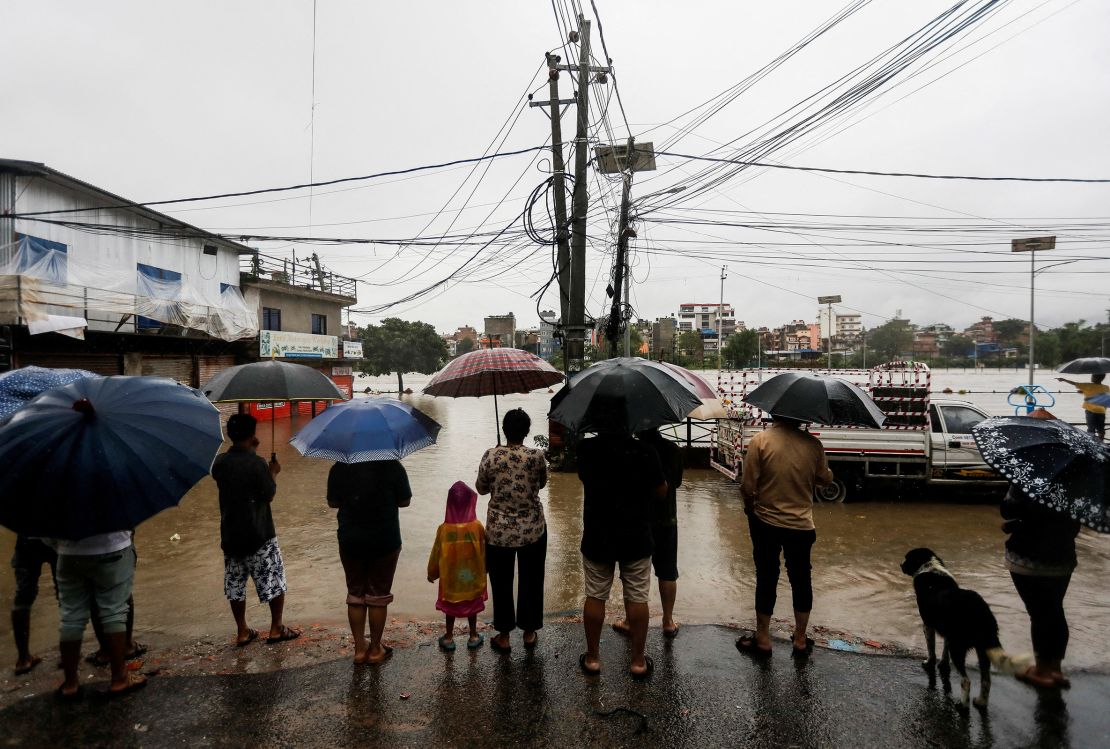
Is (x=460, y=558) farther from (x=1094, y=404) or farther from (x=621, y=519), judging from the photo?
(x=1094, y=404)

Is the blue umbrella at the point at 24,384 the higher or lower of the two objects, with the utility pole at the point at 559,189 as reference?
lower

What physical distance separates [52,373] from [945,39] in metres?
9.01

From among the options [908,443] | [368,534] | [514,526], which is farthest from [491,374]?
[908,443]

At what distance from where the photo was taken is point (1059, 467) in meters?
2.98

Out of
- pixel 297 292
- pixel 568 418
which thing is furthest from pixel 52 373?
pixel 297 292

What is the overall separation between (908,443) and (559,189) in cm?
762

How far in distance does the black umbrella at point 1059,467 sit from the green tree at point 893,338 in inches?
2996

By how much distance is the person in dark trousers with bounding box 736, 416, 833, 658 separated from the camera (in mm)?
3695

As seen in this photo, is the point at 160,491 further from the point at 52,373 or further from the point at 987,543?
the point at 987,543

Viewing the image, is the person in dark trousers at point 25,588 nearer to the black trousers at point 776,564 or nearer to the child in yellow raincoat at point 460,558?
the child in yellow raincoat at point 460,558

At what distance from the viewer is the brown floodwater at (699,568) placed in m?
4.66

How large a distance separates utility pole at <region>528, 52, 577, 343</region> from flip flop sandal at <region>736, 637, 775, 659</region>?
7.81 metres

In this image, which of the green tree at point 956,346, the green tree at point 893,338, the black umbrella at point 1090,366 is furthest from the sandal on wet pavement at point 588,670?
the green tree at point 956,346

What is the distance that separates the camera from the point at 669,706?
10.4 ft
